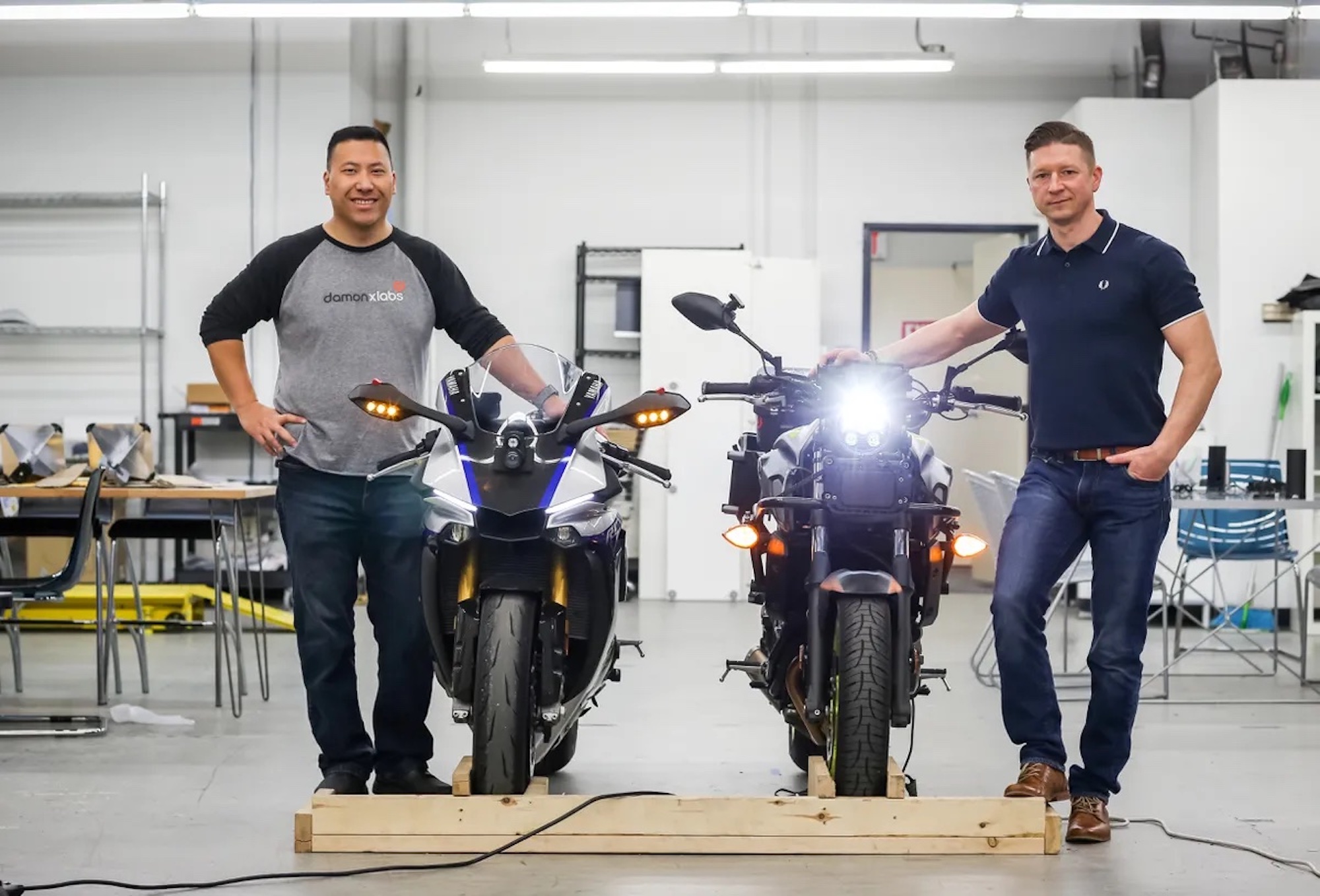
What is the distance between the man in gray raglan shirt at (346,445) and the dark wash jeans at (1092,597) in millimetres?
1226

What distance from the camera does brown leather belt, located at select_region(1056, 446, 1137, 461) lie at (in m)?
3.08

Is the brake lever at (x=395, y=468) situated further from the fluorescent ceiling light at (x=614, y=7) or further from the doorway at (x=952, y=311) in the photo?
the doorway at (x=952, y=311)

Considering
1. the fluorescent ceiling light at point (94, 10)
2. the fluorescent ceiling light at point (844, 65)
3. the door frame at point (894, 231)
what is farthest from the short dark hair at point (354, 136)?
the door frame at point (894, 231)

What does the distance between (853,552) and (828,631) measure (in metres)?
0.21

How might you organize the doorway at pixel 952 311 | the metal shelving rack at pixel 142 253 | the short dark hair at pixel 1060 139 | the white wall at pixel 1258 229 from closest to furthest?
1. the short dark hair at pixel 1060 139
2. the white wall at pixel 1258 229
3. the metal shelving rack at pixel 142 253
4. the doorway at pixel 952 311

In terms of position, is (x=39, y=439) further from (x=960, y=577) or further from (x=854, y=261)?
(x=960, y=577)

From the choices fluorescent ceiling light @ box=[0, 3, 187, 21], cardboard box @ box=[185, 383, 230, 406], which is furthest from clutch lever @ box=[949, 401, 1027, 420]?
cardboard box @ box=[185, 383, 230, 406]

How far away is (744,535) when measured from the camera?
314cm

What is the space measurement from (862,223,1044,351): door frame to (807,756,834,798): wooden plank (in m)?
6.76

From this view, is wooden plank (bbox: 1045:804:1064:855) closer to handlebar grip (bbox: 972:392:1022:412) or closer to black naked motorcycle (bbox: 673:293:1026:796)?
black naked motorcycle (bbox: 673:293:1026:796)

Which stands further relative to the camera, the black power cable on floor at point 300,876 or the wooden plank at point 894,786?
the wooden plank at point 894,786

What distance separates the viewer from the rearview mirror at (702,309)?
3.04 meters

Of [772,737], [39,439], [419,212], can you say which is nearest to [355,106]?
[419,212]

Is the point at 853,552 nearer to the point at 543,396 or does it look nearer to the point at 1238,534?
the point at 543,396
